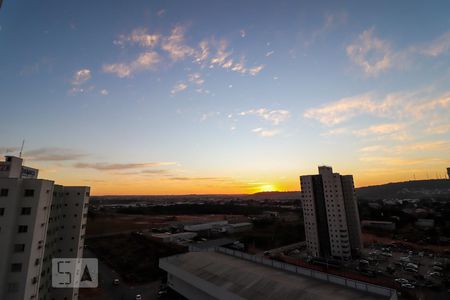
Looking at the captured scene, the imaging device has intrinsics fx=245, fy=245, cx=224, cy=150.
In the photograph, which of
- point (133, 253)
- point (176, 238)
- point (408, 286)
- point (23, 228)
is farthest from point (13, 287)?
point (176, 238)

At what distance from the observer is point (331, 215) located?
57500 mm

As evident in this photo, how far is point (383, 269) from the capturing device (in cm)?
4722

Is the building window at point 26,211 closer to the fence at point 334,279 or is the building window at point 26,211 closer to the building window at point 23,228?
the building window at point 23,228

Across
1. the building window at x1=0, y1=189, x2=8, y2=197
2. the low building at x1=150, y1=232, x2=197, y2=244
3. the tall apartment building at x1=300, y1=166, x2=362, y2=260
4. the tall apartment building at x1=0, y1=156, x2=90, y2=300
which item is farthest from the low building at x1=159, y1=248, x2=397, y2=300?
the low building at x1=150, y1=232, x2=197, y2=244

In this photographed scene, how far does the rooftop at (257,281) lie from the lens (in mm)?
21609

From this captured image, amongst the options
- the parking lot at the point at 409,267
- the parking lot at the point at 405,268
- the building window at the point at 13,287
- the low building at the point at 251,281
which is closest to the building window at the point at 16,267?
the building window at the point at 13,287

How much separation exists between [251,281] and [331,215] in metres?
39.5

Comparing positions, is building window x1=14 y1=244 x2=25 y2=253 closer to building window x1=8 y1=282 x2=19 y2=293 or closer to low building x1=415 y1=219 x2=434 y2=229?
building window x1=8 y1=282 x2=19 y2=293

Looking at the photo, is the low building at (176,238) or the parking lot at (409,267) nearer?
the parking lot at (409,267)

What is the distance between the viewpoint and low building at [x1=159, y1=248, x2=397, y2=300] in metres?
21.7

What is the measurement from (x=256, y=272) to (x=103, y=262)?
41.1m

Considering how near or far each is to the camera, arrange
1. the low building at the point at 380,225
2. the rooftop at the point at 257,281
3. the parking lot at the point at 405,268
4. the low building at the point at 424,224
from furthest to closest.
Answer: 1. the low building at the point at 380,225
2. the low building at the point at 424,224
3. the parking lot at the point at 405,268
4. the rooftop at the point at 257,281

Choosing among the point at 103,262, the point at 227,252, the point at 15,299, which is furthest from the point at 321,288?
the point at 103,262

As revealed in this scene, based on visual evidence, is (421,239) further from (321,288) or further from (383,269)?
(321,288)
